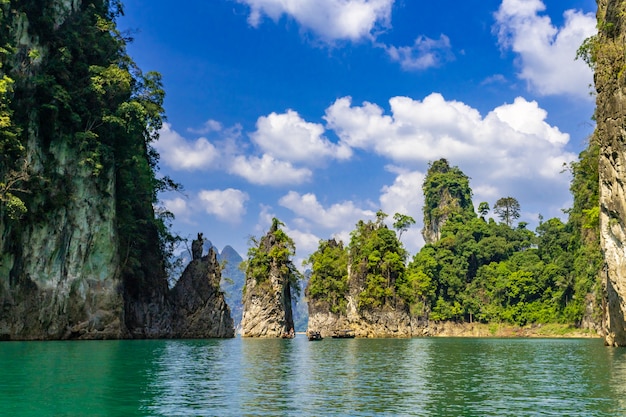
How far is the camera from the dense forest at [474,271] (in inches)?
3509

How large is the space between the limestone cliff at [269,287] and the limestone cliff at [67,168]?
2897 centimetres

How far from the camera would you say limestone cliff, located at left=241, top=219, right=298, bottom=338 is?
291 ft

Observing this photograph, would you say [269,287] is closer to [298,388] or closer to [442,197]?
[298,388]

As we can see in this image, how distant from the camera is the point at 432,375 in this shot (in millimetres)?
25594

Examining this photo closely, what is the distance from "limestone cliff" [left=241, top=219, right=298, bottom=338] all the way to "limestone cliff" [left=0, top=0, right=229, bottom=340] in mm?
28968

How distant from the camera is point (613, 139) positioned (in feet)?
111

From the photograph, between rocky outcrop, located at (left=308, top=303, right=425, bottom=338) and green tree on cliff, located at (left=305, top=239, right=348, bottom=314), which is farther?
green tree on cliff, located at (left=305, top=239, right=348, bottom=314)

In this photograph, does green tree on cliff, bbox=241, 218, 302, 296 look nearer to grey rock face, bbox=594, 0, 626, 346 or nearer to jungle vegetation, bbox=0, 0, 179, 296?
jungle vegetation, bbox=0, 0, 179, 296

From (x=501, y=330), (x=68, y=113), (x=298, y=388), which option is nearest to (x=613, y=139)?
(x=298, y=388)

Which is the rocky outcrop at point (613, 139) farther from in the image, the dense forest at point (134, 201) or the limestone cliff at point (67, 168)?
the limestone cliff at point (67, 168)

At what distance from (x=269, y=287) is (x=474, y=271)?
187ft

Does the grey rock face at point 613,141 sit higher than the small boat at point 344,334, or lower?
higher

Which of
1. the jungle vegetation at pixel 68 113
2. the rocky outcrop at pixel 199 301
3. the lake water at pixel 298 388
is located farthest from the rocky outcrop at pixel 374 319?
the lake water at pixel 298 388

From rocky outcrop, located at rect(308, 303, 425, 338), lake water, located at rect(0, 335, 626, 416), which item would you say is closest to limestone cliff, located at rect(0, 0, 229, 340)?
lake water, located at rect(0, 335, 626, 416)
